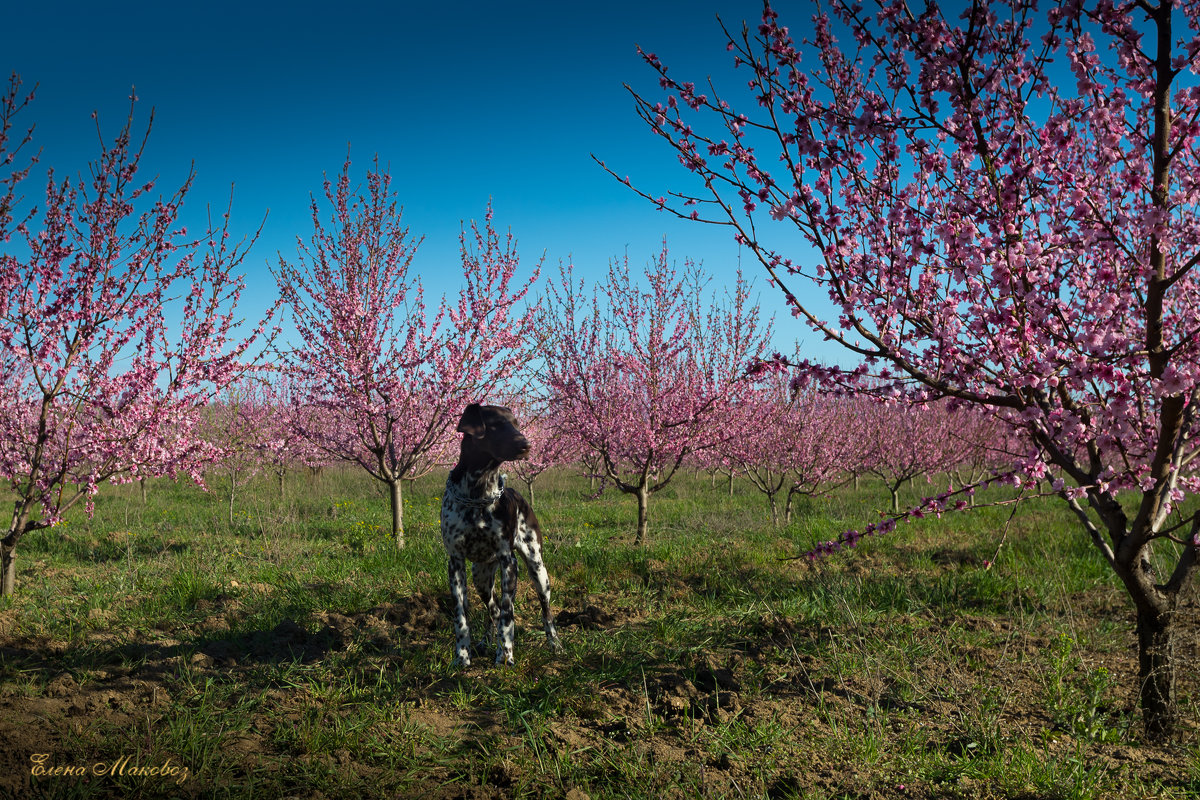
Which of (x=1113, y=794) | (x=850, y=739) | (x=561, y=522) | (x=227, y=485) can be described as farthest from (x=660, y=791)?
(x=227, y=485)

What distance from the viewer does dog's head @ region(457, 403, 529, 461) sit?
4.00 metres

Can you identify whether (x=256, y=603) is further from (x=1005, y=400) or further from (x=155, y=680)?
(x=1005, y=400)

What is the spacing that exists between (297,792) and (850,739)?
8.51ft

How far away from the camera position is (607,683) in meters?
3.86

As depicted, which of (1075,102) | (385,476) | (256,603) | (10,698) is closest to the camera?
(1075,102)

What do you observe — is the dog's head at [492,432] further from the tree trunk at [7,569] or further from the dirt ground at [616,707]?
the tree trunk at [7,569]

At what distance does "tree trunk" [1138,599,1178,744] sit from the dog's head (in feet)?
11.9

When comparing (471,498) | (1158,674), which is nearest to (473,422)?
(471,498)

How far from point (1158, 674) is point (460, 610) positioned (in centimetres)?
401

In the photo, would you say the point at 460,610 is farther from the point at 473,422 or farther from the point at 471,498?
the point at 473,422

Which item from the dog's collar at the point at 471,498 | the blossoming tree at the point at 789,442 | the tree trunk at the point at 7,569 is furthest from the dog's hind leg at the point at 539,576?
the blossoming tree at the point at 789,442

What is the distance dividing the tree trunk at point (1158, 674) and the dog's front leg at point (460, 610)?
3.88 m

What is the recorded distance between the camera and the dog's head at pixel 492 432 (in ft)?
13.1

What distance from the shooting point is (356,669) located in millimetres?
4090
